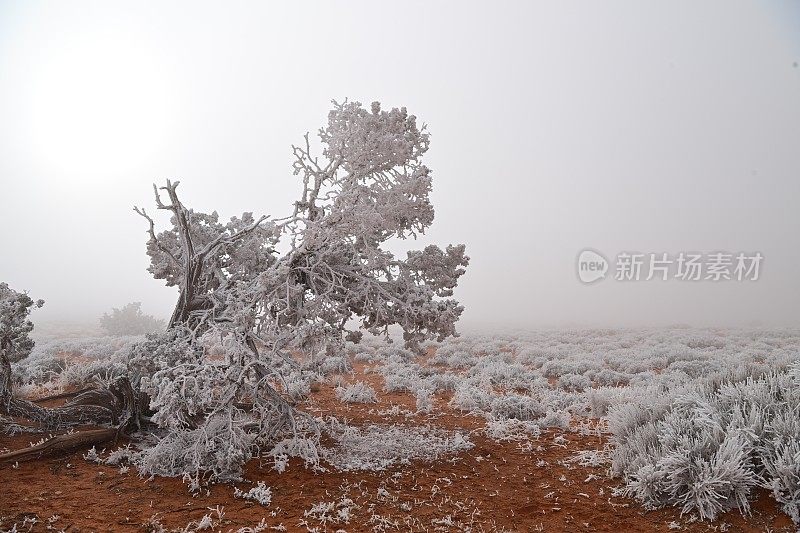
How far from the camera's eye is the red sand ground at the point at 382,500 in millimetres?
5188

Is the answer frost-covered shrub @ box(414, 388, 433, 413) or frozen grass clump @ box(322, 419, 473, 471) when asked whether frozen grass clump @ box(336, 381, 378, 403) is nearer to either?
frost-covered shrub @ box(414, 388, 433, 413)

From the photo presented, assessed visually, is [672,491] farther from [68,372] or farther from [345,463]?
[68,372]

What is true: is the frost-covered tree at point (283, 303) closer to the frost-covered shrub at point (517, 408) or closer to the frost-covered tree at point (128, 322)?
the frost-covered shrub at point (517, 408)

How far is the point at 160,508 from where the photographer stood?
5.52m

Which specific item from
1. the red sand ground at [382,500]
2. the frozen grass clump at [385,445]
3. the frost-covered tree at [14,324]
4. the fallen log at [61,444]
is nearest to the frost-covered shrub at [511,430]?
the frozen grass clump at [385,445]

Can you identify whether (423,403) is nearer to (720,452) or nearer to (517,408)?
(517,408)

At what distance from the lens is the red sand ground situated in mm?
5188

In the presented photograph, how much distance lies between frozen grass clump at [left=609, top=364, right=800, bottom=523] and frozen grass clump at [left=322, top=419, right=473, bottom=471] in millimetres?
2729

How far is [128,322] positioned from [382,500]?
99.4 ft

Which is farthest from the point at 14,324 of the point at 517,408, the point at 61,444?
the point at 517,408

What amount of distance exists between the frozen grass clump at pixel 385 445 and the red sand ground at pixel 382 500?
303 millimetres

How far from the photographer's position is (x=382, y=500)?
19.3 ft

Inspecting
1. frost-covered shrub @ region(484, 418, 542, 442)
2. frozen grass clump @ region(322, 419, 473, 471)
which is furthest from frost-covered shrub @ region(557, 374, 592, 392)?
frozen grass clump @ region(322, 419, 473, 471)

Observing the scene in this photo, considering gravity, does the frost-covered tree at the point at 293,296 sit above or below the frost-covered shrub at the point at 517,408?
above
